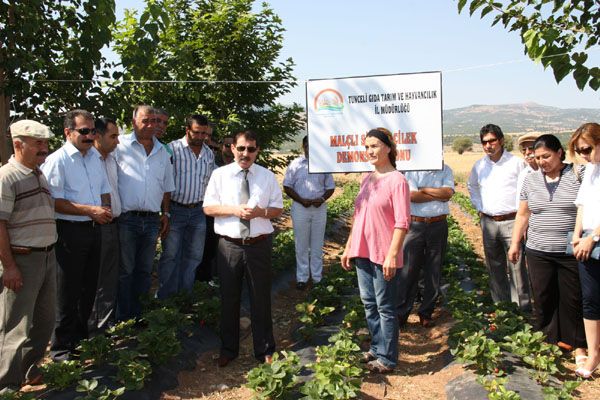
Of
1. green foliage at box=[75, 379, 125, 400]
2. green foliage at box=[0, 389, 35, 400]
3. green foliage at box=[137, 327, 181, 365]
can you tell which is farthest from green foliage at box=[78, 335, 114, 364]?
green foliage at box=[0, 389, 35, 400]

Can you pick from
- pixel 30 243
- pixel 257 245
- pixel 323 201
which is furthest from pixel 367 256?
pixel 323 201

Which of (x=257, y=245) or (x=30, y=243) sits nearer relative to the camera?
(x=30, y=243)

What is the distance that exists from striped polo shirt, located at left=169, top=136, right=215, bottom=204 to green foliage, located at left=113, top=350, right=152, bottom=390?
204 centimetres

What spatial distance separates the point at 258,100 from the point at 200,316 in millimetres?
4541

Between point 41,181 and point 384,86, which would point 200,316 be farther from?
point 384,86

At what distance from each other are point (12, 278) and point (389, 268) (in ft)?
8.83

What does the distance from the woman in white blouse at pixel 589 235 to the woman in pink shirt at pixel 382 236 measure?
1.33 metres

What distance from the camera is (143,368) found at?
13.3 feet

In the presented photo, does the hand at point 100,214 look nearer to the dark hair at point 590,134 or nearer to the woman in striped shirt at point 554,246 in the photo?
the woman in striped shirt at point 554,246

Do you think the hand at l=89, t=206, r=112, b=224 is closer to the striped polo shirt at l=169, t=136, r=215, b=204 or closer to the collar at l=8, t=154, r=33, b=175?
the collar at l=8, t=154, r=33, b=175

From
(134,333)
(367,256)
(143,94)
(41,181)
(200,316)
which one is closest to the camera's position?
(41,181)

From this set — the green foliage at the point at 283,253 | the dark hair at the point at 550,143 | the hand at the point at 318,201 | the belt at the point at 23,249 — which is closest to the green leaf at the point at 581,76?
the dark hair at the point at 550,143

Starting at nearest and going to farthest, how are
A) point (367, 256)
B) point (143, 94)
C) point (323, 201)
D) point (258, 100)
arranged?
point (367, 256), point (143, 94), point (323, 201), point (258, 100)

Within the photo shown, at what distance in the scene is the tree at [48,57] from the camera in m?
5.32
